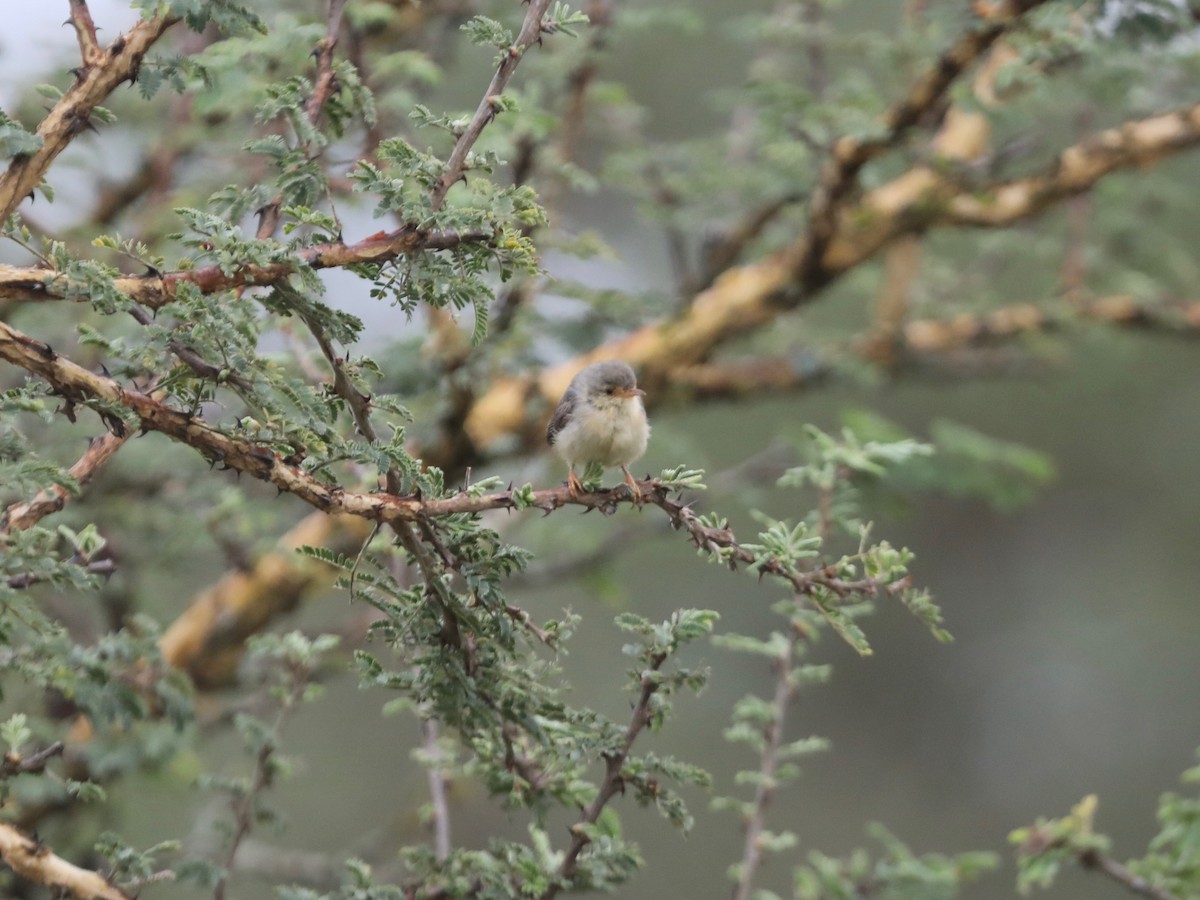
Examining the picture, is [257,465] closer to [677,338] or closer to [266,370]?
[266,370]

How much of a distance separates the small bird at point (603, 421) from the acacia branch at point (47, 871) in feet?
5.65

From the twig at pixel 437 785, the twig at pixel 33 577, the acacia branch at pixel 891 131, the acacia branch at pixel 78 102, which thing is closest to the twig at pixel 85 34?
the acacia branch at pixel 78 102

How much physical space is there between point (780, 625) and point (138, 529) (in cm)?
738

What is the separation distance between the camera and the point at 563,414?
4.28 meters

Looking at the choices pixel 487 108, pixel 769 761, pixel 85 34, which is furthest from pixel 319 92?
pixel 769 761

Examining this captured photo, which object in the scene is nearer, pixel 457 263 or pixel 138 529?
pixel 457 263

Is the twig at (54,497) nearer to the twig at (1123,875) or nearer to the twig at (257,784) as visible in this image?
the twig at (257,784)

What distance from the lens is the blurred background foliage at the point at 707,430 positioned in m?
3.31

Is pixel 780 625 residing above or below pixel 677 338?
Answer: above

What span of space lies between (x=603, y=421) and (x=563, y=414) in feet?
1.31

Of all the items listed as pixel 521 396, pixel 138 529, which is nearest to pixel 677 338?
pixel 521 396

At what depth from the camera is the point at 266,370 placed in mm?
2293

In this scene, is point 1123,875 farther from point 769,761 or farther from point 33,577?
point 33,577

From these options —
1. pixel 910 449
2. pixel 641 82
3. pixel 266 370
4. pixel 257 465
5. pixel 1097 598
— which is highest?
pixel 641 82
